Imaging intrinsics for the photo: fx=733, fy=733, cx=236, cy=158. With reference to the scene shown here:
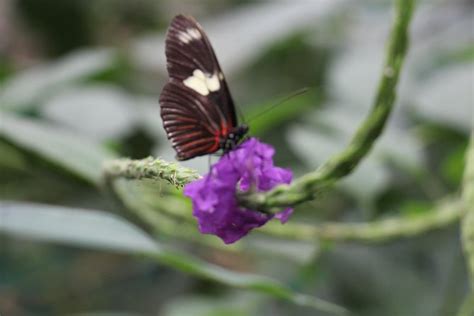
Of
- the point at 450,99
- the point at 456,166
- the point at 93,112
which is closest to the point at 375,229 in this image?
the point at 456,166

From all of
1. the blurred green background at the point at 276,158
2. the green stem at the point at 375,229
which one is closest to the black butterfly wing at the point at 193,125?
the blurred green background at the point at 276,158

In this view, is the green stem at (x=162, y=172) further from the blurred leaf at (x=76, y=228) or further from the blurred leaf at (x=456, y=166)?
the blurred leaf at (x=456, y=166)

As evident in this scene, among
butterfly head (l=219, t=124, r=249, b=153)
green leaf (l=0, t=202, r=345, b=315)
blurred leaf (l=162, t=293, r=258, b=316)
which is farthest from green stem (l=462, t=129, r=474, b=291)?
blurred leaf (l=162, t=293, r=258, b=316)

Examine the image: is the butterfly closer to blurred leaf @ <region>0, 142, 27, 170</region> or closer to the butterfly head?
the butterfly head

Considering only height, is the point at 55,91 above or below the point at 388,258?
above

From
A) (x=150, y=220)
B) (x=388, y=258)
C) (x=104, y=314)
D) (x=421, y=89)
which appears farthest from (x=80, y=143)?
(x=421, y=89)

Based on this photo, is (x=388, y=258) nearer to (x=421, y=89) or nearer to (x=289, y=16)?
(x=421, y=89)
